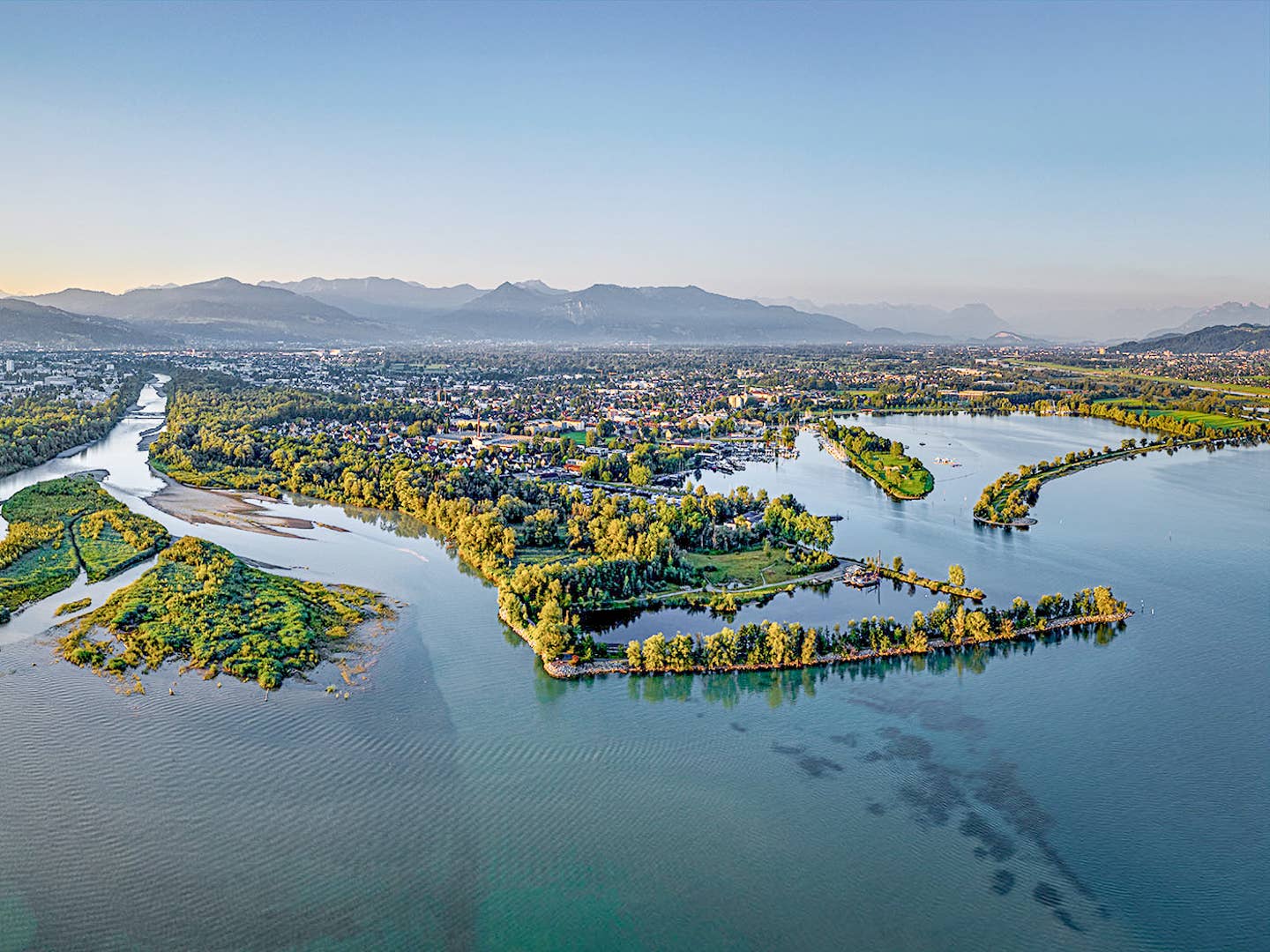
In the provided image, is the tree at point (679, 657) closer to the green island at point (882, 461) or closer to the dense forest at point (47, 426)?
the green island at point (882, 461)

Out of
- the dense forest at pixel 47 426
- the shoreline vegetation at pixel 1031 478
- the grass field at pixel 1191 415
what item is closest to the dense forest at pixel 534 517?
the dense forest at pixel 47 426

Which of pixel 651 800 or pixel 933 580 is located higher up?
pixel 933 580

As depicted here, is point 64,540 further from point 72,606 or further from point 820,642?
point 820,642

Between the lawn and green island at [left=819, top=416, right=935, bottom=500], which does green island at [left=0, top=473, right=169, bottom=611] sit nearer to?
green island at [left=819, top=416, right=935, bottom=500]

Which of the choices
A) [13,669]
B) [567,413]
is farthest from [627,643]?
[567,413]

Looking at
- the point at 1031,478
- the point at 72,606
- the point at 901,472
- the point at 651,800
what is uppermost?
the point at 1031,478

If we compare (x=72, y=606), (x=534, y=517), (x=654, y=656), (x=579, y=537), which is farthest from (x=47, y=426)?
(x=654, y=656)

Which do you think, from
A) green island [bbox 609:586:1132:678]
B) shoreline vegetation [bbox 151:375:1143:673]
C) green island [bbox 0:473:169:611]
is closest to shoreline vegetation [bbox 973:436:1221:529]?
shoreline vegetation [bbox 151:375:1143:673]

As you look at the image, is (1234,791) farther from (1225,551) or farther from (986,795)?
(1225,551)
